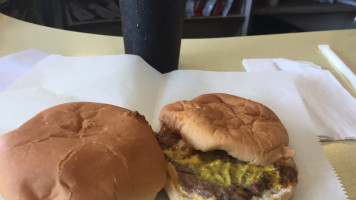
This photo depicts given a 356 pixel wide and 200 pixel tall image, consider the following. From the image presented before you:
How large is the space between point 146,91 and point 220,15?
2214 mm

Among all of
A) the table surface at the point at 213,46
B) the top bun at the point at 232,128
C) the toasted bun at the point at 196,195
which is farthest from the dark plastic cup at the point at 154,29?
the toasted bun at the point at 196,195

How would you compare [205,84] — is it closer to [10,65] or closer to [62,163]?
[62,163]

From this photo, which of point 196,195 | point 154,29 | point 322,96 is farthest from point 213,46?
point 196,195

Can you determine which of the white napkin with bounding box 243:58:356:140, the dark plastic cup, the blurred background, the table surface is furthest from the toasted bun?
the blurred background

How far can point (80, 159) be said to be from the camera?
0.79 m

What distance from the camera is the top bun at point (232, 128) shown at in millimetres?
990

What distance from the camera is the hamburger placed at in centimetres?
95

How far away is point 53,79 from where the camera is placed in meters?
1.42

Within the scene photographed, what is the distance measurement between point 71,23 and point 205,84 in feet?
7.14

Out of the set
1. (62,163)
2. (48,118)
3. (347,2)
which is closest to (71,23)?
(48,118)

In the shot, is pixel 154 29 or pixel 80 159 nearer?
pixel 80 159

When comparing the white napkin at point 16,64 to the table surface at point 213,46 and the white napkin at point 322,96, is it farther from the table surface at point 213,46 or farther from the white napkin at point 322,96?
the white napkin at point 322,96

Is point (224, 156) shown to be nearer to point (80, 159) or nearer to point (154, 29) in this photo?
point (80, 159)

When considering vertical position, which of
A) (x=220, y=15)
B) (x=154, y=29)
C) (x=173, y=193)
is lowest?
(x=173, y=193)
